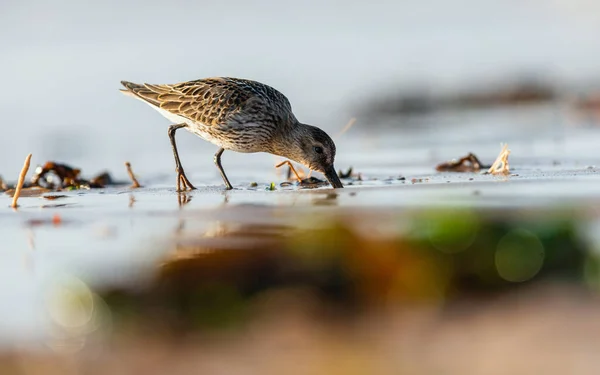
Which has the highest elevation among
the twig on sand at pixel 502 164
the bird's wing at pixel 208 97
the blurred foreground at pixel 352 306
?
the bird's wing at pixel 208 97

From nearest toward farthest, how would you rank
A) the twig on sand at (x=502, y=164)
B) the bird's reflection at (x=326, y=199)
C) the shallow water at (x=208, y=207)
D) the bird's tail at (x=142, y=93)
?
the shallow water at (x=208, y=207), the bird's reflection at (x=326, y=199), the twig on sand at (x=502, y=164), the bird's tail at (x=142, y=93)

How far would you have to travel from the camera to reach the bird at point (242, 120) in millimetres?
8695

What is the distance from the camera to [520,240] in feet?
12.7

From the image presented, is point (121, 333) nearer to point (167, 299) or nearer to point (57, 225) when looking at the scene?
point (167, 299)

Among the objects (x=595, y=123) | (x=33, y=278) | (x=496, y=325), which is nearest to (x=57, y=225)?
(x=33, y=278)

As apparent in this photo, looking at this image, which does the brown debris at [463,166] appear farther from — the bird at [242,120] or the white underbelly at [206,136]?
the white underbelly at [206,136]

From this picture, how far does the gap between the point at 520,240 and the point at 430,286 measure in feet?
2.64

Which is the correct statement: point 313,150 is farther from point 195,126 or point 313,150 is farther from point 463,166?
point 463,166

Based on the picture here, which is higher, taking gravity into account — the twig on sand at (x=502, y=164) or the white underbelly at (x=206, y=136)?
the white underbelly at (x=206, y=136)

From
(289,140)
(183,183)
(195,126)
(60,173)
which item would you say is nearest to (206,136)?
(195,126)

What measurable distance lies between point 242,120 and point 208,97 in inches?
18.6

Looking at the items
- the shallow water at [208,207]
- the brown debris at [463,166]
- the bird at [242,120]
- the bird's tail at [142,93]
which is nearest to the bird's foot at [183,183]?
the shallow water at [208,207]

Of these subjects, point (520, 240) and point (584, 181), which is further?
point (584, 181)

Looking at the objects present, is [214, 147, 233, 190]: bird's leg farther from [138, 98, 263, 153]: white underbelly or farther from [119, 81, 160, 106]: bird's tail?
[119, 81, 160, 106]: bird's tail
